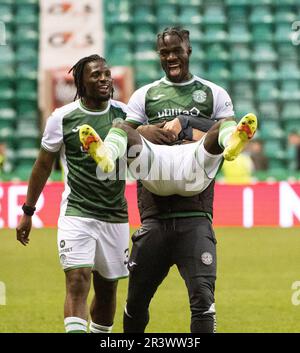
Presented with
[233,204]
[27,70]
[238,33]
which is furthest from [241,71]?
[233,204]

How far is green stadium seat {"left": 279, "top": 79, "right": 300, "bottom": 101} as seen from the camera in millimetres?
22406

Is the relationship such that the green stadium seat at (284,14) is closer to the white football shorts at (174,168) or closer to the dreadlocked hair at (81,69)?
the dreadlocked hair at (81,69)

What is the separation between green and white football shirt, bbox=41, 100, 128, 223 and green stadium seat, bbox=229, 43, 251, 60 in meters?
16.0

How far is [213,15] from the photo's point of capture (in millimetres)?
23062

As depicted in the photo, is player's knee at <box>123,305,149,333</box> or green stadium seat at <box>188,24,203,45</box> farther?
green stadium seat at <box>188,24,203,45</box>

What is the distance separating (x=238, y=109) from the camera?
71.1ft

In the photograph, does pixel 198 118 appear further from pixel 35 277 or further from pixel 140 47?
pixel 140 47

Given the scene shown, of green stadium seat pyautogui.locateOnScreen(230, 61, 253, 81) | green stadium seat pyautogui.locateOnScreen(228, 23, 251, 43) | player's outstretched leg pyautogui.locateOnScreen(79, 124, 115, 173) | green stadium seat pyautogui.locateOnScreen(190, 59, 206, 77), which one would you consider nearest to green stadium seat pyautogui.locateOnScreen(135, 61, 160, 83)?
green stadium seat pyautogui.locateOnScreen(190, 59, 206, 77)

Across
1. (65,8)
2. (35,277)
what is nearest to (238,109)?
(65,8)

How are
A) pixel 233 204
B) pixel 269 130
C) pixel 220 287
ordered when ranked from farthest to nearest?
1. pixel 269 130
2. pixel 233 204
3. pixel 220 287

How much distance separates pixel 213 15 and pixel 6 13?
14.9 feet

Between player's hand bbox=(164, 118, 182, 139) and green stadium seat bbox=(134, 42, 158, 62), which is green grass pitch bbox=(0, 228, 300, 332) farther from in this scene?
green stadium seat bbox=(134, 42, 158, 62)

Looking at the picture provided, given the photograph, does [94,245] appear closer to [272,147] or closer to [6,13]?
[272,147]

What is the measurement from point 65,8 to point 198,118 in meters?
14.1
